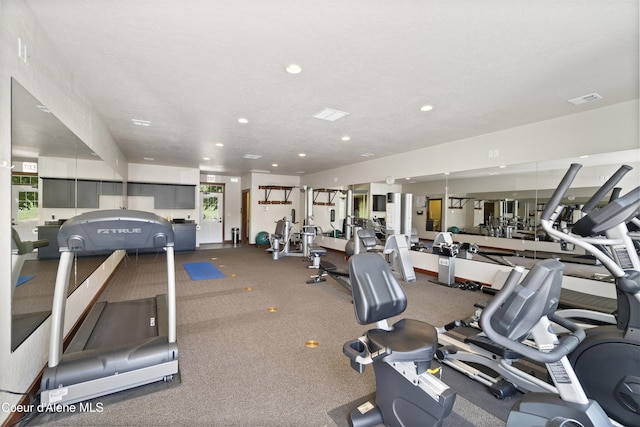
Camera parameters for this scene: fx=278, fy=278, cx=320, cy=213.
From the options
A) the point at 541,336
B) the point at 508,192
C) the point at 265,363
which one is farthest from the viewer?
the point at 508,192

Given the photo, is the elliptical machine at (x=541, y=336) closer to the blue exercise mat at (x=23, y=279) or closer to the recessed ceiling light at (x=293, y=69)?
the recessed ceiling light at (x=293, y=69)

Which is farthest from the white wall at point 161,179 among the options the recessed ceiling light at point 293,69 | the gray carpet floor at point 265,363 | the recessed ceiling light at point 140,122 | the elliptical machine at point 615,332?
the elliptical machine at point 615,332

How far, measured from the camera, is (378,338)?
175 centimetres

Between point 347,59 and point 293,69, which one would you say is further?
point 293,69

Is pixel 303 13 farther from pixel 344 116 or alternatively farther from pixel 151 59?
pixel 344 116

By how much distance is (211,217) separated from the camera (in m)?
10.5

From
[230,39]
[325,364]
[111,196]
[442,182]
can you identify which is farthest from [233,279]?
[442,182]

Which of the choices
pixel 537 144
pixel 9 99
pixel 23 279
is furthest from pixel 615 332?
pixel 9 99

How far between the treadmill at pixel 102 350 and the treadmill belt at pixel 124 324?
1.44 feet

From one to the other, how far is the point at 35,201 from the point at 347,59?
8.90 feet

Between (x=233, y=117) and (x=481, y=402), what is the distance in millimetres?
4232

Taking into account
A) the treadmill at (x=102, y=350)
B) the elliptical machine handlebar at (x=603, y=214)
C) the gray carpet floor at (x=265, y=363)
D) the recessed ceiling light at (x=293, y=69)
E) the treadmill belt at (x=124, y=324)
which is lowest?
the gray carpet floor at (x=265, y=363)

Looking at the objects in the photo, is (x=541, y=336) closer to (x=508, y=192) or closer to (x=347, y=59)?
(x=347, y=59)

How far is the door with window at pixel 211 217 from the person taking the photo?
10281 mm
